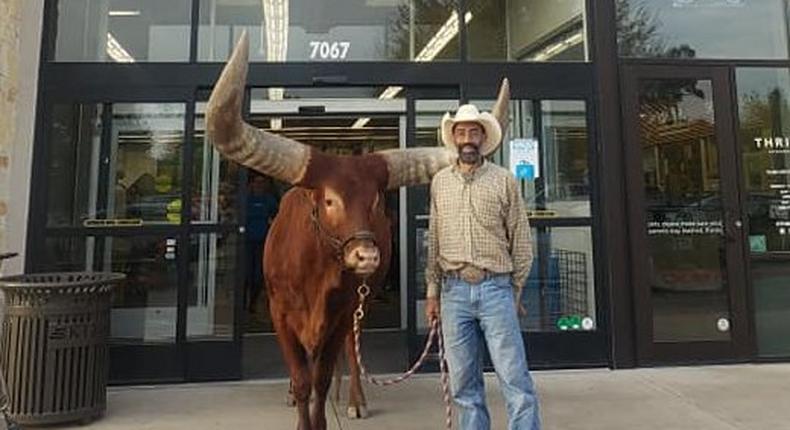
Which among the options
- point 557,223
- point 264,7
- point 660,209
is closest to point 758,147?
point 660,209

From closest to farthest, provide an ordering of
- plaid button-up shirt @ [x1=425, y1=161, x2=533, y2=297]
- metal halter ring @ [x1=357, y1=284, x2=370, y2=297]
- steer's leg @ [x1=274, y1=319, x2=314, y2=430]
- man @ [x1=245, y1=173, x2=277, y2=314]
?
plaid button-up shirt @ [x1=425, y1=161, x2=533, y2=297]
metal halter ring @ [x1=357, y1=284, x2=370, y2=297]
steer's leg @ [x1=274, y1=319, x2=314, y2=430]
man @ [x1=245, y1=173, x2=277, y2=314]

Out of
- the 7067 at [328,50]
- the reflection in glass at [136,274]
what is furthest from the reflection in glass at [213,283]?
the 7067 at [328,50]

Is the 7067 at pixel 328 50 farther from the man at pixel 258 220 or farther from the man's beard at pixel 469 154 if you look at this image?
the man's beard at pixel 469 154

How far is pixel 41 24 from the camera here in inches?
243

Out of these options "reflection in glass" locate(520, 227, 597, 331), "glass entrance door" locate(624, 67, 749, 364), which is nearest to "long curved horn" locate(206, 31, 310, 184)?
"reflection in glass" locate(520, 227, 597, 331)

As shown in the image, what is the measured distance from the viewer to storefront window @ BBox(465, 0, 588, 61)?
663 cm

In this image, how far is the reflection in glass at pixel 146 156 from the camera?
620 cm

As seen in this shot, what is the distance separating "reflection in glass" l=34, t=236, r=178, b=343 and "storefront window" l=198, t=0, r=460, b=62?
178 centimetres

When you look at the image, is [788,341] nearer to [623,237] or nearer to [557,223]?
[623,237]

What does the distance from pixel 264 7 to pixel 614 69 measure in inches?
131

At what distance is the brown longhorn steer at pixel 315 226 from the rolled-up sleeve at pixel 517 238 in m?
0.48

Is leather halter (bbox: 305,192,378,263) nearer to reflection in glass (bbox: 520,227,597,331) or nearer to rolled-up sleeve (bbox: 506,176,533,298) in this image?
rolled-up sleeve (bbox: 506,176,533,298)

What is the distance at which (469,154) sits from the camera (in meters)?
3.80

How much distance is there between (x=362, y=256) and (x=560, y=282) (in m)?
3.69
